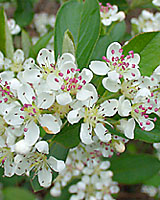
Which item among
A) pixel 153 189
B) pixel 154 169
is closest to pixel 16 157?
pixel 154 169

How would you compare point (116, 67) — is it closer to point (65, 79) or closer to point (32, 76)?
point (65, 79)

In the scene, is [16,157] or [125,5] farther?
[125,5]

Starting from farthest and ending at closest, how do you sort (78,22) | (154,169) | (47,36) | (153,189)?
(153,189) < (154,169) < (47,36) < (78,22)

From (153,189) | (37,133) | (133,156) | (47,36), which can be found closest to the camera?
(37,133)

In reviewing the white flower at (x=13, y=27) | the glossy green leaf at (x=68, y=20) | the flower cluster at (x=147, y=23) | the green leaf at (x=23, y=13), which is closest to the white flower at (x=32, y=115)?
the glossy green leaf at (x=68, y=20)

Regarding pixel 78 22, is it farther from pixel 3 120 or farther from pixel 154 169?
pixel 154 169

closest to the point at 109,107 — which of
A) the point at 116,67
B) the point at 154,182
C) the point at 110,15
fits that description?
the point at 116,67

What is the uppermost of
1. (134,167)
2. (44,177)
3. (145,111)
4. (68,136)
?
(145,111)
